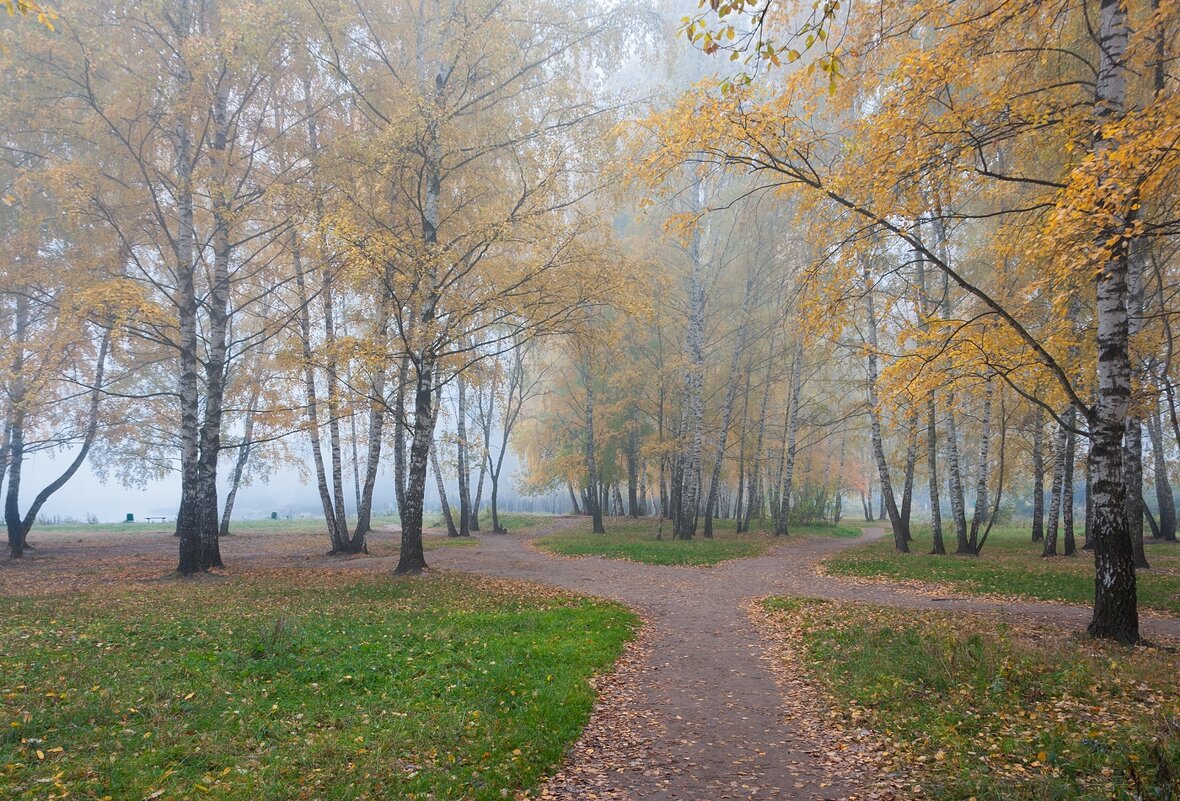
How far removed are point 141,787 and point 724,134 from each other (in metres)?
8.04

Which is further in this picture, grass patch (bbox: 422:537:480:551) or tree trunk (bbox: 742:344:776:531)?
tree trunk (bbox: 742:344:776:531)

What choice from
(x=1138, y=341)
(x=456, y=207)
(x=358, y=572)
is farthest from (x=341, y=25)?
(x=1138, y=341)

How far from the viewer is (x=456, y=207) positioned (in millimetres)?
14969

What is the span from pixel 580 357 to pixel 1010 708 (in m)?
11.8

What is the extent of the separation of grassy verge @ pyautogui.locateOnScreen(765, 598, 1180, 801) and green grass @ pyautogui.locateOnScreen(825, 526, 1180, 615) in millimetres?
4048

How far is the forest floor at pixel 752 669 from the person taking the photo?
15.5 ft

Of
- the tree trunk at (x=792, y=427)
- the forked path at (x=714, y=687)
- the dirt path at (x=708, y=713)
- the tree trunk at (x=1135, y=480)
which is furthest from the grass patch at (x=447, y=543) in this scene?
the tree trunk at (x=1135, y=480)

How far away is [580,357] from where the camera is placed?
51.5 ft

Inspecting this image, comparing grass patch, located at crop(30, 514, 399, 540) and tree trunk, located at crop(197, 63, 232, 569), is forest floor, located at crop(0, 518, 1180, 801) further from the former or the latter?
grass patch, located at crop(30, 514, 399, 540)

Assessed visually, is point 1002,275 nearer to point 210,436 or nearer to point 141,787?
point 141,787

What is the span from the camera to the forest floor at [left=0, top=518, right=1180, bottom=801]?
4711mm

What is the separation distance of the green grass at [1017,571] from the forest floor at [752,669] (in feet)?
2.64

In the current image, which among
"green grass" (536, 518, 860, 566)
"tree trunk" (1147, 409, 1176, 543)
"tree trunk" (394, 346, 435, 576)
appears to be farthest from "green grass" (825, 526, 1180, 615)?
"tree trunk" (394, 346, 435, 576)

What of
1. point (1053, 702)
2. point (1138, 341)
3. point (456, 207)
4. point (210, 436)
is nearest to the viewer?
point (1053, 702)
